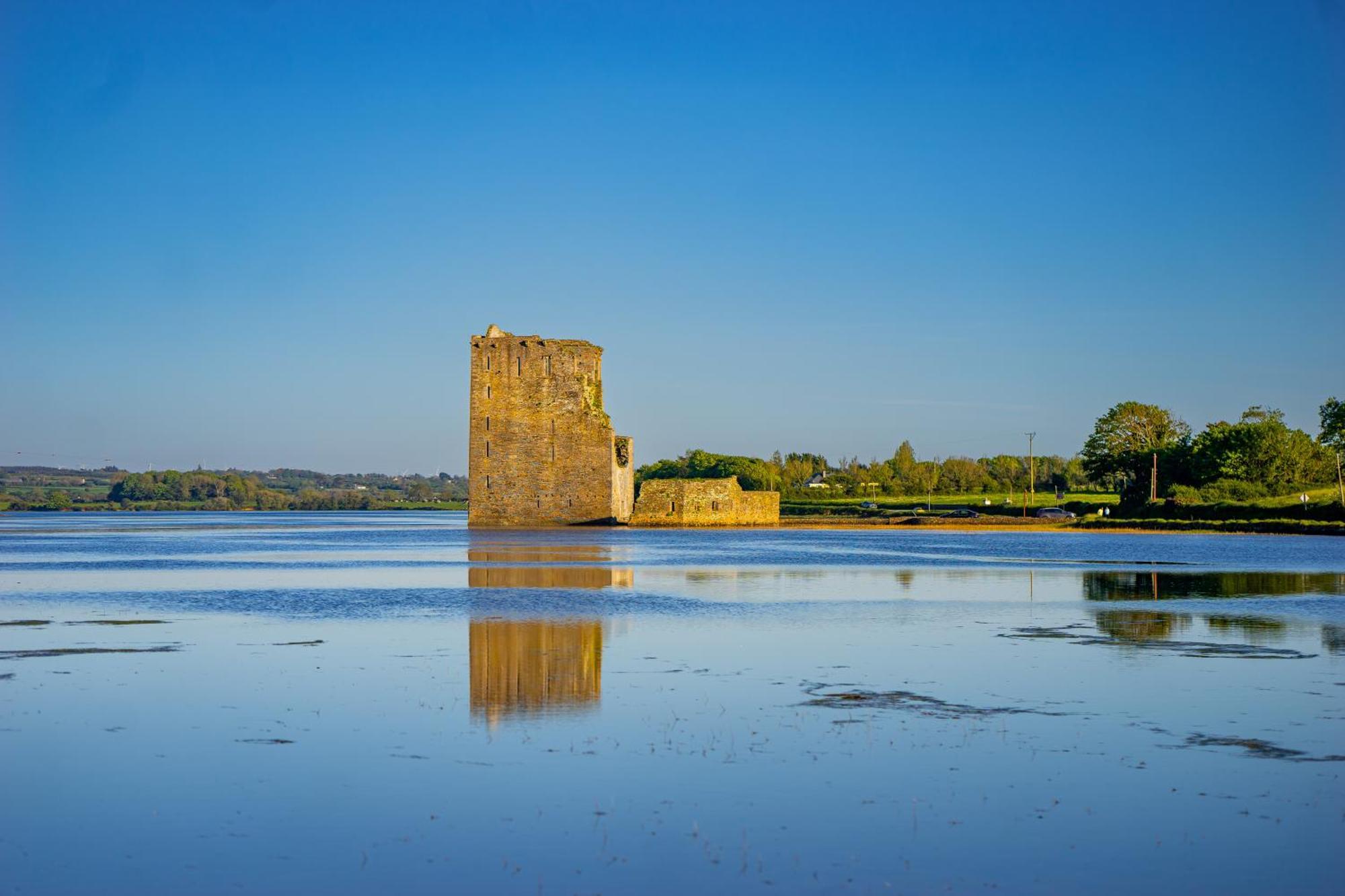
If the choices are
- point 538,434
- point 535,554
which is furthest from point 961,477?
point 535,554

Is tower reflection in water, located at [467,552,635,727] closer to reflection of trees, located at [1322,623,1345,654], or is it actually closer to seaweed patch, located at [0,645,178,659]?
seaweed patch, located at [0,645,178,659]

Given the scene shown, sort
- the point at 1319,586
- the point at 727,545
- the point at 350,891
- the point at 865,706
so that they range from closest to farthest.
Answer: the point at 350,891 → the point at 865,706 → the point at 1319,586 → the point at 727,545

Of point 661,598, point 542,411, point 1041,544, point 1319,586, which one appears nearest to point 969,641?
point 661,598

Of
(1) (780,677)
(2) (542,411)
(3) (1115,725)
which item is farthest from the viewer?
(2) (542,411)

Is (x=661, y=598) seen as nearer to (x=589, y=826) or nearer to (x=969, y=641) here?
(x=969, y=641)

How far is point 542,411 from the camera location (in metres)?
54.6

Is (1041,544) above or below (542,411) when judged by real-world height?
below

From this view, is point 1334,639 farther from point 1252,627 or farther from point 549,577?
point 549,577

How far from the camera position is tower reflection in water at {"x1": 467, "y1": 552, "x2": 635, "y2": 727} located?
31.6 feet

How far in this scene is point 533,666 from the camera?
457 inches

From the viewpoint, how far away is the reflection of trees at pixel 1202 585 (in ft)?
66.5

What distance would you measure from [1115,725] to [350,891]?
569cm

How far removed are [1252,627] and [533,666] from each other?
8.97 m

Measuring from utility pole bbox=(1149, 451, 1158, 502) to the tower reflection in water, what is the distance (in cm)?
5168
